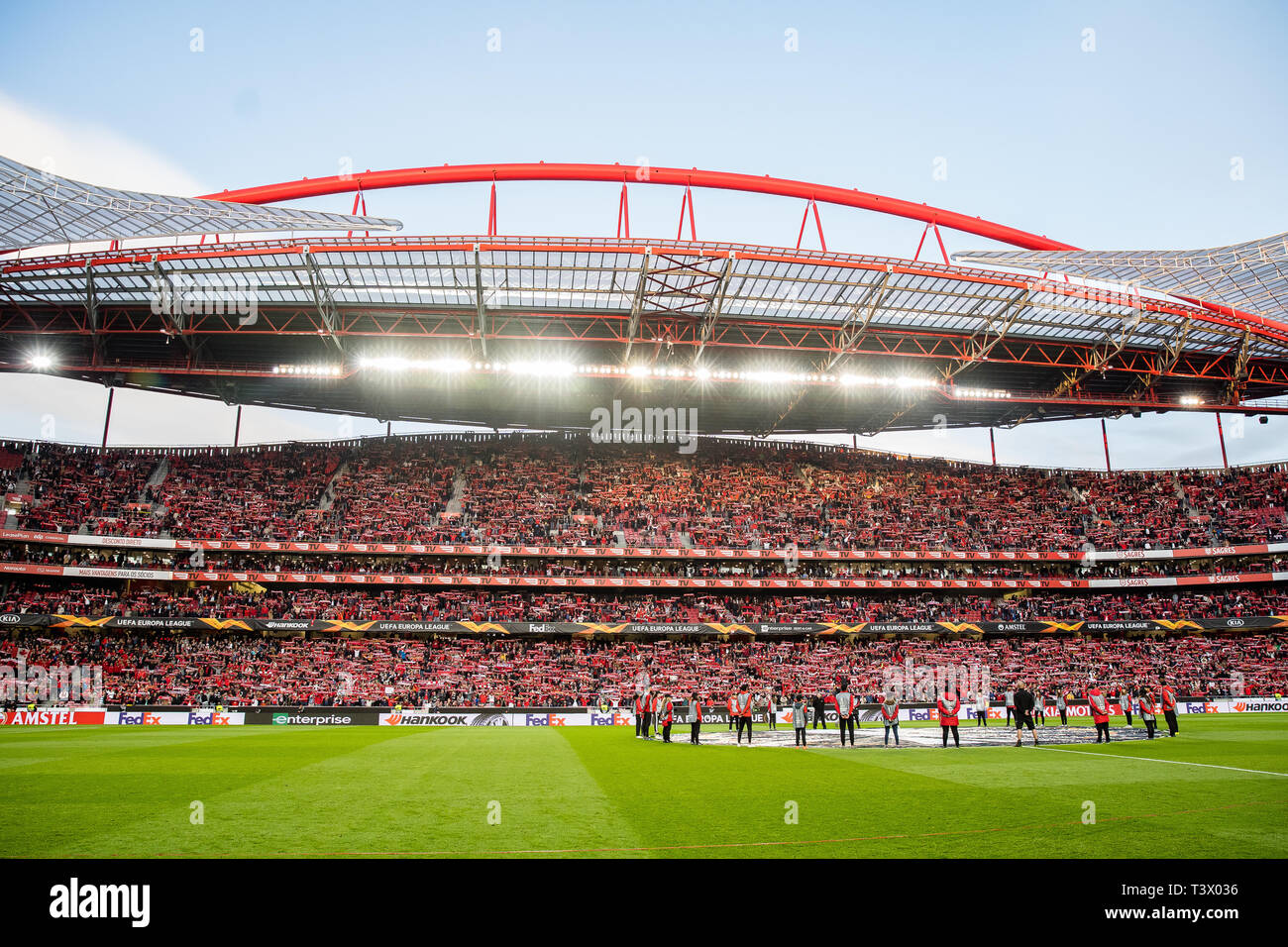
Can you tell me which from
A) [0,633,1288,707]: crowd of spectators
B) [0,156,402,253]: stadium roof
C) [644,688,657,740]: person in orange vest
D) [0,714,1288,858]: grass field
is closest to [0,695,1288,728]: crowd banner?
[0,633,1288,707]: crowd of spectators

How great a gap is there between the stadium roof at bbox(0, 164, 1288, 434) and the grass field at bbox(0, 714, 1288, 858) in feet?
70.6

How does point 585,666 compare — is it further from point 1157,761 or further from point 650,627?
point 1157,761

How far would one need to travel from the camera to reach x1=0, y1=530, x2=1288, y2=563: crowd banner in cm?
4075

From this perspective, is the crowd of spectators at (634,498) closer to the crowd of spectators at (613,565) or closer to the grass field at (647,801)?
the crowd of spectators at (613,565)

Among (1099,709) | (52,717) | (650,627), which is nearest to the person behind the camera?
(1099,709)

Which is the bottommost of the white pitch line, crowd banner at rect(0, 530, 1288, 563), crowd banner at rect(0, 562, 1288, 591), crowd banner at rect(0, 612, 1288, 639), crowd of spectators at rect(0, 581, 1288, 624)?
the white pitch line

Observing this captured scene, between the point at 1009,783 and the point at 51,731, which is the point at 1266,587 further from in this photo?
the point at 51,731

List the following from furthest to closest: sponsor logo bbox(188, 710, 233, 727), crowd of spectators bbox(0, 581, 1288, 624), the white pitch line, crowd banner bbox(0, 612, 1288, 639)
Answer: crowd of spectators bbox(0, 581, 1288, 624), crowd banner bbox(0, 612, 1288, 639), sponsor logo bbox(188, 710, 233, 727), the white pitch line

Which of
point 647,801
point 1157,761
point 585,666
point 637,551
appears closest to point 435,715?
point 585,666

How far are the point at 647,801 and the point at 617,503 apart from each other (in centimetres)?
3701

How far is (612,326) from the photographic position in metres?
39.6

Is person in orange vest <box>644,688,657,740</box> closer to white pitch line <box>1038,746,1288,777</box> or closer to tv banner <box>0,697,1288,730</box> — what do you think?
tv banner <box>0,697,1288,730</box>

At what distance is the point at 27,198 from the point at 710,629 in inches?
1415
